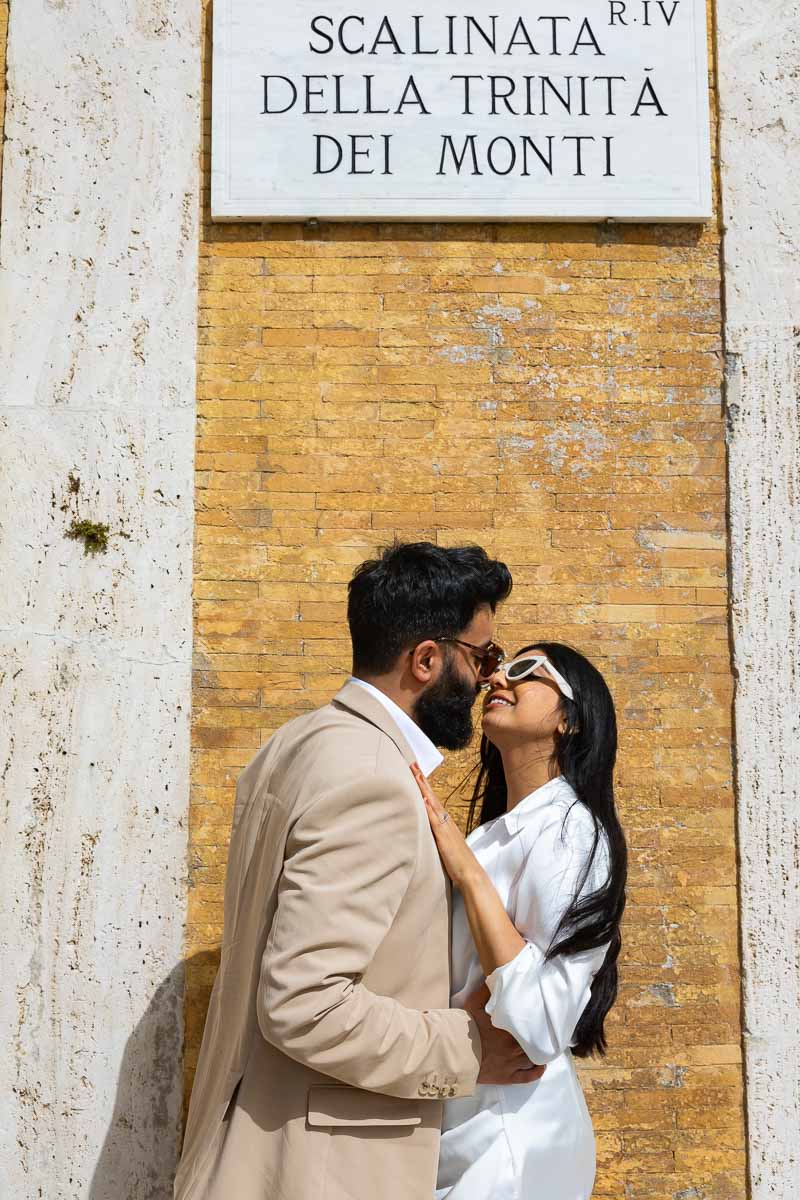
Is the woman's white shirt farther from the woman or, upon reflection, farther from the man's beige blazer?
the man's beige blazer

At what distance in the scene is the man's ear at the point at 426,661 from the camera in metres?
2.98

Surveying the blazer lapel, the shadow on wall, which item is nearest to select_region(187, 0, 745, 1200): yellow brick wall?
the shadow on wall

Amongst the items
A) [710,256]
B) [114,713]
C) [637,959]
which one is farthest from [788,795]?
[114,713]

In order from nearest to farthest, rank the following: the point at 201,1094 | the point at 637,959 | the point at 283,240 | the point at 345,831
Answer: the point at 345,831, the point at 201,1094, the point at 637,959, the point at 283,240

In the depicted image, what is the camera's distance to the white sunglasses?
3219 mm

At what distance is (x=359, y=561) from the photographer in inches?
179

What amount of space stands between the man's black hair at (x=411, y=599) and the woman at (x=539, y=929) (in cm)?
29

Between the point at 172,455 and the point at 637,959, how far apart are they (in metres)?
2.32

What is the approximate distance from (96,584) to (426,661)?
190 centimetres

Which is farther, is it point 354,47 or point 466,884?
point 354,47

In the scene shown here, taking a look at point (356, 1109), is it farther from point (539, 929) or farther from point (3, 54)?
point (3, 54)

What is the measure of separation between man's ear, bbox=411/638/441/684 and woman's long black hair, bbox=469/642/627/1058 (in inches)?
15.3

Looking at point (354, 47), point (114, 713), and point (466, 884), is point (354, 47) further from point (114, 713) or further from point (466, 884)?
point (466, 884)

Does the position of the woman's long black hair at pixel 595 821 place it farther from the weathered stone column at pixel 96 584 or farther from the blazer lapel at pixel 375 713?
the weathered stone column at pixel 96 584
